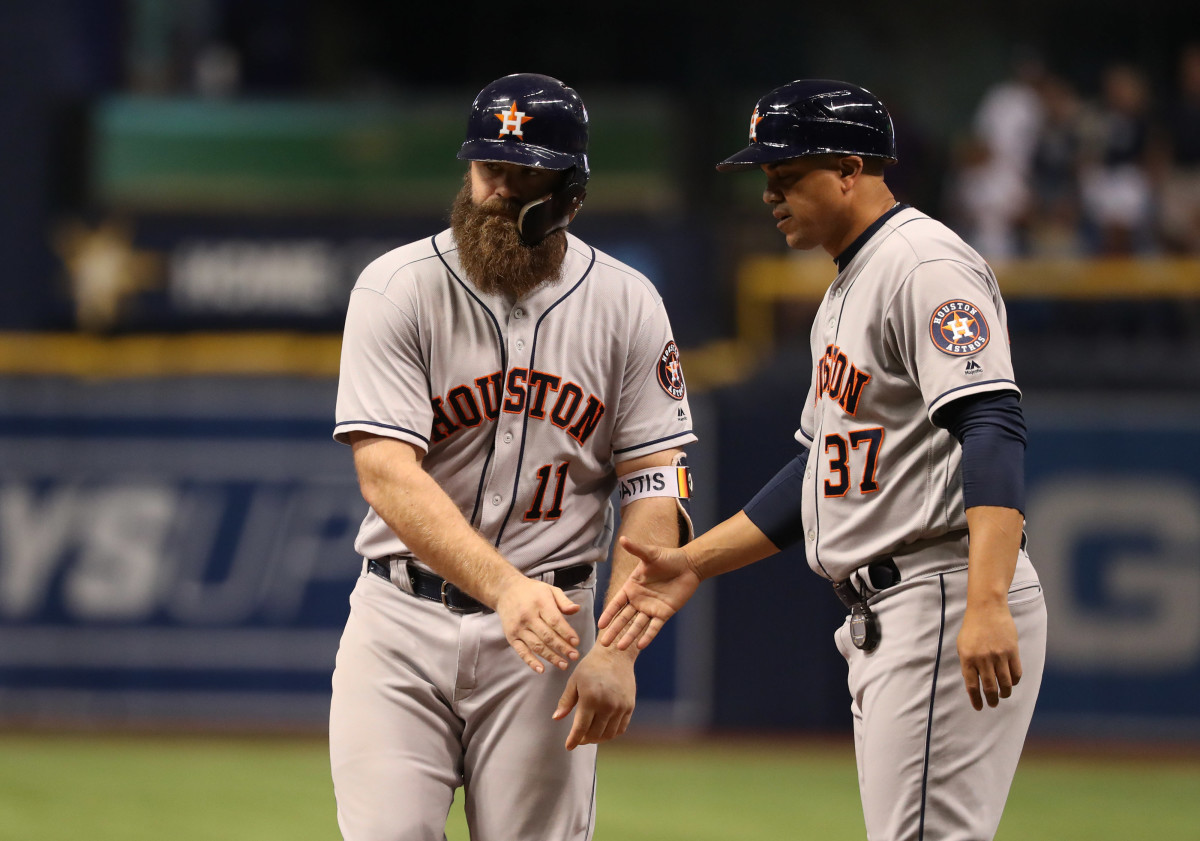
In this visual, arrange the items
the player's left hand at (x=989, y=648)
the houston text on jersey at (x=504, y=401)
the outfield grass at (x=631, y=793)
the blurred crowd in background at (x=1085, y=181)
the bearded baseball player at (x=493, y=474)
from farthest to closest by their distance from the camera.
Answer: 1. the blurred crowd in background at (x=1085, y=181)
2. the outfield grass at (x=631, y=793)
3. the houston text on jersey at (x=504, y=401)
4. the bearded baseball player at (x=493, y=474)
5. the player's left hand at (x=989, y=648)

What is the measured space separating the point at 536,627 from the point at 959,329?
99 cm

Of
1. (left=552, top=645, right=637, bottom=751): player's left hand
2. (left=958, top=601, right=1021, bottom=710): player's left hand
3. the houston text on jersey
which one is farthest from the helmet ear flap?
(left=958, top=601, right=1021, bottom=710): player's left hand

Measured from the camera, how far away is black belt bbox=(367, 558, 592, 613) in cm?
319

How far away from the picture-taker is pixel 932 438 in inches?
119

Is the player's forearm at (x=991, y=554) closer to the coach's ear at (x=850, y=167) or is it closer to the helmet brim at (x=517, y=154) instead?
the coach's ear at (x=850, y=167)

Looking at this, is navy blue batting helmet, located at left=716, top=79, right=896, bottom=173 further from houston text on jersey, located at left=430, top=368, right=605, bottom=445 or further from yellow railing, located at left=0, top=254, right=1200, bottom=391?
yellow railing, located at left=0, top=254, right=1200, bottom=391

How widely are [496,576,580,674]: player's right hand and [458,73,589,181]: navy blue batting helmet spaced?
891mm

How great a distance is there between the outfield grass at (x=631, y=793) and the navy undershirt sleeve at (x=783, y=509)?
288 centimetres

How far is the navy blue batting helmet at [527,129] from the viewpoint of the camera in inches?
124

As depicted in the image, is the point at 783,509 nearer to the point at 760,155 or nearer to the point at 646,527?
the point at 646,527

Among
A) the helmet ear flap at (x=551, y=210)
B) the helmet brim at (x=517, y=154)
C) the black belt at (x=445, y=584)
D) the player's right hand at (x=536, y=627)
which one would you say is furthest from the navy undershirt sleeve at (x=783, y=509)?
the helmet brim at (x=517, y=154)

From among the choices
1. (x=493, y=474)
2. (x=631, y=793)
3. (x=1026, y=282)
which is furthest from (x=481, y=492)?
(x=1026, y=282)

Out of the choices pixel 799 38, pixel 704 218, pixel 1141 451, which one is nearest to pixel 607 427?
pixel 1141 451

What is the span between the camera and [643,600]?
323cm
